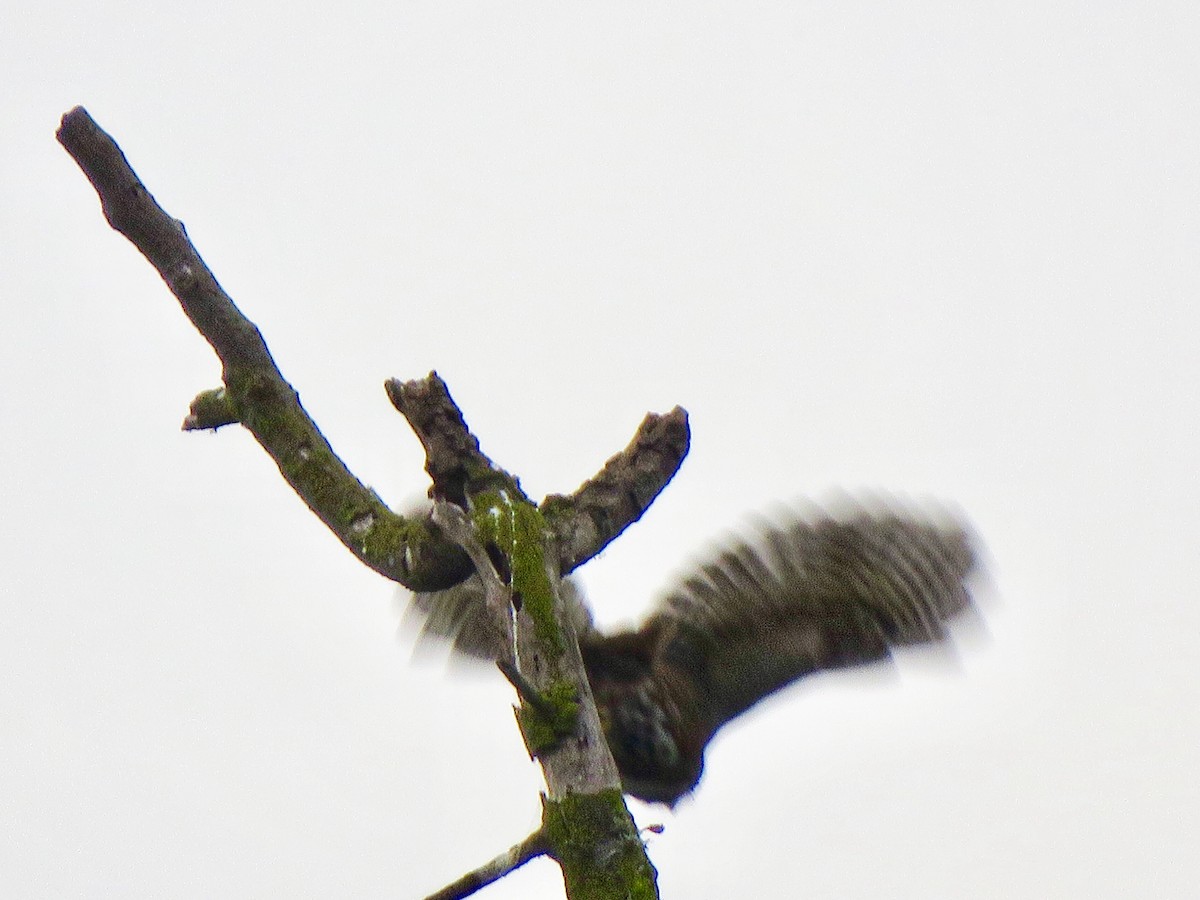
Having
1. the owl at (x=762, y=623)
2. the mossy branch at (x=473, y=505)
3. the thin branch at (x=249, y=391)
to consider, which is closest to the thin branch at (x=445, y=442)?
the mossy branch at (x=473, y=505)

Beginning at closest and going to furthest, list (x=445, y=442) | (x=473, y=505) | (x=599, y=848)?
(x=599, y=848), (x=473, y=505), (x=445, y=442)

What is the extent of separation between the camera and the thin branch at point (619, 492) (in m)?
4.13

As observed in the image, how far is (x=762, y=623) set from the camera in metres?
6.39

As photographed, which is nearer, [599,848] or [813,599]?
[599,848]

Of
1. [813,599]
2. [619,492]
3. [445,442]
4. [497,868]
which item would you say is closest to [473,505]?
[445,442]

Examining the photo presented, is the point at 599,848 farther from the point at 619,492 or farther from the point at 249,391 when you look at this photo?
the point at 249,391

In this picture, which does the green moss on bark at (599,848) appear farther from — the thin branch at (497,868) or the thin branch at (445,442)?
the thin branch at (445,442)

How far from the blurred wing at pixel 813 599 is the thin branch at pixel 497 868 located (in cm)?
245

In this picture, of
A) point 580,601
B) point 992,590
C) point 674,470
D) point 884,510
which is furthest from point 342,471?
point 992,590

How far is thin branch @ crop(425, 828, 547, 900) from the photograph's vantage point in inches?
144

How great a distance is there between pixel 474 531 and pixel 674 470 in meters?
0.75

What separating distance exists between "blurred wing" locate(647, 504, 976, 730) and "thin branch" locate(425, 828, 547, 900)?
2.45 meters

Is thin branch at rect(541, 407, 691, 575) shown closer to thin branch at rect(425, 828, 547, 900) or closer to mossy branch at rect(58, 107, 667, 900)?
mossy branch at rect(58, 107, 667, 900)

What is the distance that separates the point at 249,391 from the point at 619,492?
4.56ft
